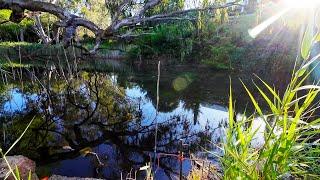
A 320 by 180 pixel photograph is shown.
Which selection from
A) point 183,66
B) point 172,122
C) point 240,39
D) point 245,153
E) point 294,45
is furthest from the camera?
point 183,66

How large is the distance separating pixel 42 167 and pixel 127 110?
17.1ft

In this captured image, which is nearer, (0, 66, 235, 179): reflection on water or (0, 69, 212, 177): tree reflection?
(0, 66, 235, 179): reflection on water

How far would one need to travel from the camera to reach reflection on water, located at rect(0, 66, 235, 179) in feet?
23.4

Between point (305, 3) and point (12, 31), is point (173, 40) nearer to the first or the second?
point (12, 31)

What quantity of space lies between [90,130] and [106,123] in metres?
0.81

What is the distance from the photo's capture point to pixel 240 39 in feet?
76.5

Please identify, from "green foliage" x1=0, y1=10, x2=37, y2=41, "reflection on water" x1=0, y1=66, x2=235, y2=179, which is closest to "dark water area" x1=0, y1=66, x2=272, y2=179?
"reflection on water" x1=0, y1=66, x2=235, y2=179

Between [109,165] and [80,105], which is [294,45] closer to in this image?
[80,105]

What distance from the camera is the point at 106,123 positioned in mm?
10148

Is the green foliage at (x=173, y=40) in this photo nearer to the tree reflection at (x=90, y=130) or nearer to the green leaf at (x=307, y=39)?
the tree reflection at (x=90, y=130)

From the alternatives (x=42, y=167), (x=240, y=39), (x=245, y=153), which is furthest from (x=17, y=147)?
(x=240, y=39)

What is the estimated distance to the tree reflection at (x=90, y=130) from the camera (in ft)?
25.0

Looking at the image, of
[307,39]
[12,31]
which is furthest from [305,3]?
[12,31]

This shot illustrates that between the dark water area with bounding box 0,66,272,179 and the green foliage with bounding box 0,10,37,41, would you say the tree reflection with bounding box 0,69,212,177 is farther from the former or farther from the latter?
the green foliage with bounding box 0,10,37,41
